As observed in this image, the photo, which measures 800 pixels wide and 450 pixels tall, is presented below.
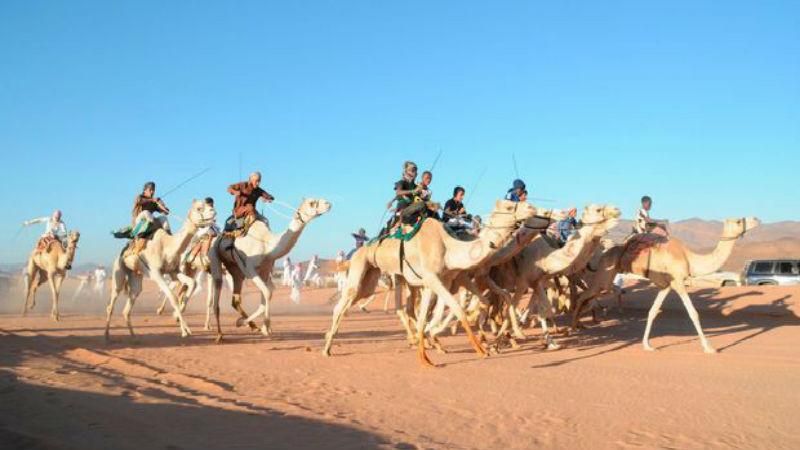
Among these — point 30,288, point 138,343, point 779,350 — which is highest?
point 30,288

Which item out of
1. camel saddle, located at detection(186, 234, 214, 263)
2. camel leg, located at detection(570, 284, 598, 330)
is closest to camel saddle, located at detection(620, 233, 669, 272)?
camel leg, located at detection(570, 284, 598, 330)

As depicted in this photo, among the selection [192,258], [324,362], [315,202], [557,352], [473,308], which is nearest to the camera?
[324,362]

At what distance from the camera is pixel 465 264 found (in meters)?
10.9

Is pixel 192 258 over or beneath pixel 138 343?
over

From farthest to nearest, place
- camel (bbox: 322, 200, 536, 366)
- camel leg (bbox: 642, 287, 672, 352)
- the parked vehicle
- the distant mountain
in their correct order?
the distant mountain → the parked vehicle → camel leg (bbox: 642, 287, 672, 352) → camel (bbox: 322, 200, 536, 366)

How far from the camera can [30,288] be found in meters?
22.8

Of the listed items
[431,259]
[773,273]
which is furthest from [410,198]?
[773,273]

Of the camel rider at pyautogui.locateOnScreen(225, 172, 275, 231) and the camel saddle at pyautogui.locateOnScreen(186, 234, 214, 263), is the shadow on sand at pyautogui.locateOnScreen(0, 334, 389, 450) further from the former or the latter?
the camel saddle at pyautogui.locateOnScreen(186, 234, 214, 263)

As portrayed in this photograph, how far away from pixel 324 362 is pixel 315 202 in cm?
400

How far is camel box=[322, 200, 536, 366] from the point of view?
1041 cm

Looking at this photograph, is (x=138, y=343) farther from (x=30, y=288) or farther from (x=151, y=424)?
(x=30, y=288)

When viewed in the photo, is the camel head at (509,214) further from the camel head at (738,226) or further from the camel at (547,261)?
the camel head at (738,226)

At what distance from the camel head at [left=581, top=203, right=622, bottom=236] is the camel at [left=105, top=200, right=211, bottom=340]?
7936mm

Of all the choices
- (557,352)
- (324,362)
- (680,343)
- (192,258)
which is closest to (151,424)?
(324,362)
